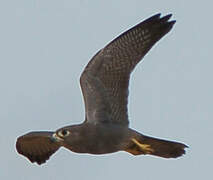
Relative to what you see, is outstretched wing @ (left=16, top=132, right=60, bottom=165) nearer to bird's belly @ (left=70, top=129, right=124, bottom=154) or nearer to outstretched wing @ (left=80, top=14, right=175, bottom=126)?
outstretched wing @ (left=80, top=14, right=175, bottom=126)

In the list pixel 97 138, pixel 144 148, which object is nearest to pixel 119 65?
pixel 144 148

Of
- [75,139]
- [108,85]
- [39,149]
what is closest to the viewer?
[75,139]

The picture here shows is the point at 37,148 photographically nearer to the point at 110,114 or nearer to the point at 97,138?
the point at 110,114

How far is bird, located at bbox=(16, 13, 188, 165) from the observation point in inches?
614

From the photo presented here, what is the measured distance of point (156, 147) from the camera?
16.3 m

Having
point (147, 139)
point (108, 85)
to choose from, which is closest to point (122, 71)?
point (108, 85)

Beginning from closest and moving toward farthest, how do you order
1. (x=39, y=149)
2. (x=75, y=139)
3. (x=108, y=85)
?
1. (x=75, y=139)
2. (x=108, y=85)
3. (x=39, y=149)

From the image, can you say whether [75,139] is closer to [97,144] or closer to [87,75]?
[97,144]

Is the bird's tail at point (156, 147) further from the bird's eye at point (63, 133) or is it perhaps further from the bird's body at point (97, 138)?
the bird's eye at point (63, 133)

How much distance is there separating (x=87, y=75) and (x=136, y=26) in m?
1.48

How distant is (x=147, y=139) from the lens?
16250 mm

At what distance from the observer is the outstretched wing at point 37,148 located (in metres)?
17.7

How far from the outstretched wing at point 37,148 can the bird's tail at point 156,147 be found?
6.76 ft

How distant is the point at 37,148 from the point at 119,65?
2573mm
